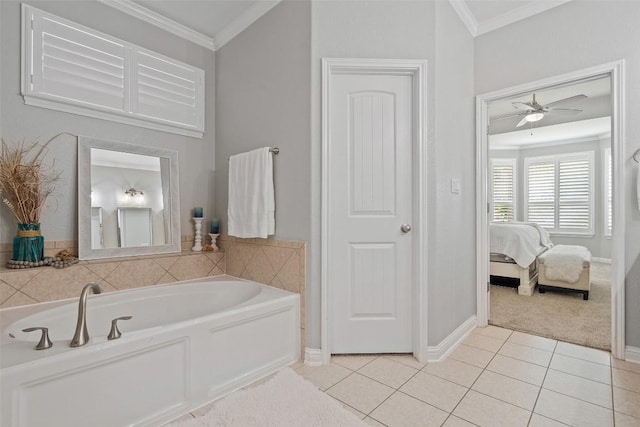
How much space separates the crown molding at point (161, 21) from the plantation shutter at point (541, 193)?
Answer: 6.50 meters

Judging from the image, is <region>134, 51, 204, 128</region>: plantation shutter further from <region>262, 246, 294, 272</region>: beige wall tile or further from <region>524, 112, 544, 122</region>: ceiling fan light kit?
<region>524, 112, 544, 122</region>: ceiling fan light kit

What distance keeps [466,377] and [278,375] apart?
1.16 m

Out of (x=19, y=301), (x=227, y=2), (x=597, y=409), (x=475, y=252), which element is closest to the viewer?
(x=597, y=409)

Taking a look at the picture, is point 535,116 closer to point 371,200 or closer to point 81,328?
point 371,200

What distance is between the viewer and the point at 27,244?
199 cm

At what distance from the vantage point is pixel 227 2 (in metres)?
2.57

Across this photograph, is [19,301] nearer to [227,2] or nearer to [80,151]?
[80,151]

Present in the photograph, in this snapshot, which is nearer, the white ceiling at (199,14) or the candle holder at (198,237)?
the white ceiling at (199,14)

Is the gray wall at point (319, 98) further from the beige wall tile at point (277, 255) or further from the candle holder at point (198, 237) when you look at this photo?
the candle holder at point (198, 237)

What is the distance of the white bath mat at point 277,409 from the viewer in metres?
1.53

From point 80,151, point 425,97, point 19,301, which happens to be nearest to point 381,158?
point 425,97

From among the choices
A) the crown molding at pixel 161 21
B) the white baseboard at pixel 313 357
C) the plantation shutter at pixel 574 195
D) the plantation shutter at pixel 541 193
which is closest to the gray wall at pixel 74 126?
the crown molding at pixel 161 21

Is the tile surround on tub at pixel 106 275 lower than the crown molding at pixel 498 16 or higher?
lower

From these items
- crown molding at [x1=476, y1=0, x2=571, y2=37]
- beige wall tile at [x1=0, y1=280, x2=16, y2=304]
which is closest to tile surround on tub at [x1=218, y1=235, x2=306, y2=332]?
beige wall tile at [x1=0, y1=280, x2=16, y2=304]
